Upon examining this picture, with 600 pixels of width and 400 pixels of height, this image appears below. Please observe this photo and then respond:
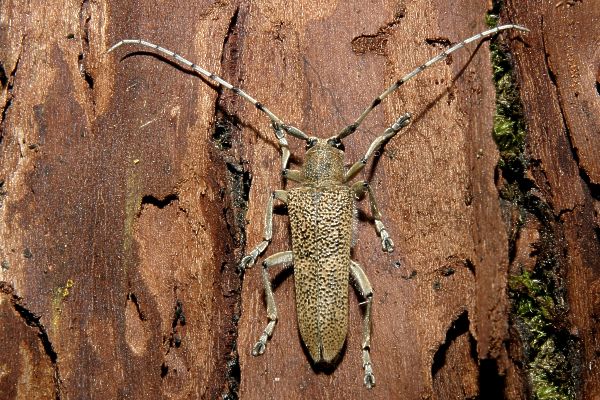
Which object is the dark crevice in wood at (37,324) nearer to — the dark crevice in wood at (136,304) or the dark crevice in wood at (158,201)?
the dark crevice in wood at (136,304)

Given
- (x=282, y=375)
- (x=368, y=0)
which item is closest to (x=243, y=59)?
(x=368, y=0)

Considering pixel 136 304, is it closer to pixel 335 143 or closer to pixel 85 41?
pixel 335 143

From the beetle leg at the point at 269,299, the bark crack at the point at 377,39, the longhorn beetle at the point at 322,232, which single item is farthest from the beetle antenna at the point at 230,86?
the beetle leg at the point at 269,299

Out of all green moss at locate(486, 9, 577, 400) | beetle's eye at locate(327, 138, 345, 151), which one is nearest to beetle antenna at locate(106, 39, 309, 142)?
beetle's eye at locate(327, 138, 345, 151)

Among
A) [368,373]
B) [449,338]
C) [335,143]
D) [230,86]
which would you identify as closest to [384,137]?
[335,143]

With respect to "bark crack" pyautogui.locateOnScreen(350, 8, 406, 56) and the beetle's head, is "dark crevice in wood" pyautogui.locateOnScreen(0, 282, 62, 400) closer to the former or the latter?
the beetle's head
